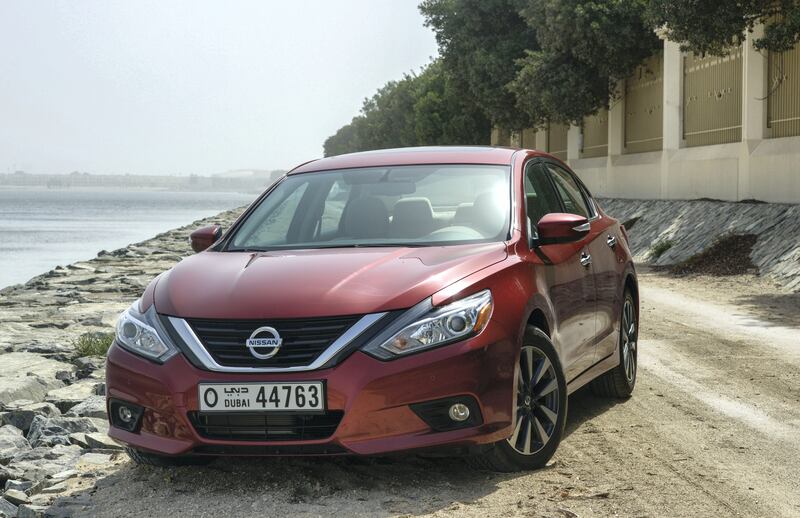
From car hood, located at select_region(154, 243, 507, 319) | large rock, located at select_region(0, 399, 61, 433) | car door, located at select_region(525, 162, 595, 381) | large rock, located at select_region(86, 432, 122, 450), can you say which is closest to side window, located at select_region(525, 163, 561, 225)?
car door, located at select_region(525, 162, 595, 381)

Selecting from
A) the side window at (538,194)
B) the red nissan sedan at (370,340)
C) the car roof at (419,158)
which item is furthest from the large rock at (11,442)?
the side window at (538,194)

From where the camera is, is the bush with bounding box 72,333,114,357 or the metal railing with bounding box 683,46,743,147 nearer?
the bush with bounding box 72,333,114,357

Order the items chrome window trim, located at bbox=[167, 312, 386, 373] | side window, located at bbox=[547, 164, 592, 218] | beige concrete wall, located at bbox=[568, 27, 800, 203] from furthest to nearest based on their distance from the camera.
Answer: beige concrete wall, located at bbox=[568, 27, 800, 203]
side window, located at bbox=[547, 164, 592, 218]
chrome window trim, located at bbox=[167, 312, 386, 373]

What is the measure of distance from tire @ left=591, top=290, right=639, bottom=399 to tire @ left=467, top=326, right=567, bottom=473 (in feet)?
6.12

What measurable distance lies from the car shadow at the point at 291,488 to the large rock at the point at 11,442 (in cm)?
112

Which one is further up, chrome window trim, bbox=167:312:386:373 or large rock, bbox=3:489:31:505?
chrome window trim, bbox=167:312:386:373

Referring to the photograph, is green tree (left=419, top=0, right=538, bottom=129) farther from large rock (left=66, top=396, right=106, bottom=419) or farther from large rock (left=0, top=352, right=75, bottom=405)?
large rock (left=66, top=396, right=106, bottom=419)

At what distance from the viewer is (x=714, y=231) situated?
71.9 ft

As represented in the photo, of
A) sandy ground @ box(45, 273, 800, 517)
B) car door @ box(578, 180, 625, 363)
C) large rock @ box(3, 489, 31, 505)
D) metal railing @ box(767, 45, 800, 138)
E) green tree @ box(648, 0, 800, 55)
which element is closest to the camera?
sandy ground @ box(45, 273, 800, 517)

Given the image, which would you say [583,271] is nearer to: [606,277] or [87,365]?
[606,277]

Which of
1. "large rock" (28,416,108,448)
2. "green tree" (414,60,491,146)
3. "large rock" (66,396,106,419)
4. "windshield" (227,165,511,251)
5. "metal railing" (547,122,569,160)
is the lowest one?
"large rock" (66,396,106,419)

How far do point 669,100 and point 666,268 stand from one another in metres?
9.52

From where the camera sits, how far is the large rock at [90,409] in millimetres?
7938

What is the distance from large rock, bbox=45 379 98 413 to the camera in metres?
8.59
